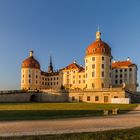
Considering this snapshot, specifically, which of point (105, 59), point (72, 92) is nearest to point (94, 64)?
point (105, 59)

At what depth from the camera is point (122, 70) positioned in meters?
99.2

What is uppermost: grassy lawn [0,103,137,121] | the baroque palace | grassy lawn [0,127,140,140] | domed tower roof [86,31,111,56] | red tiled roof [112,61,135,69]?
domed tower roof [86,31,111,56]

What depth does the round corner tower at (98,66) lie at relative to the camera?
7912 centimetres

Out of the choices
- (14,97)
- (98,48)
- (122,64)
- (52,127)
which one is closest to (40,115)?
(52,127)

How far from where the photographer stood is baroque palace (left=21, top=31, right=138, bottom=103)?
233 feet

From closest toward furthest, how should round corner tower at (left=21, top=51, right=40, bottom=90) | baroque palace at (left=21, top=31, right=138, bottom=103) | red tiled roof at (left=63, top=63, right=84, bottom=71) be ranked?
1. baroque palace at (left=21, top=31, right=138, bottom=103)
2. round corner tower at (left=21, top=51, right=40, bottom=90)
3. red tiled roof at (left=63, top=63, right=84, bottom=71)

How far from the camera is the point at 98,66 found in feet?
261

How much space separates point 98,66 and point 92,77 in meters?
3.60

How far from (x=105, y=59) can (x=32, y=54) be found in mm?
41126

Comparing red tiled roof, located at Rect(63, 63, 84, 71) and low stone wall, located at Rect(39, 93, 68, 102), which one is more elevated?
red tiled roof, located at Rect(63, 63, 84, 71)

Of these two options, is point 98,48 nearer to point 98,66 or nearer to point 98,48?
point 98,48

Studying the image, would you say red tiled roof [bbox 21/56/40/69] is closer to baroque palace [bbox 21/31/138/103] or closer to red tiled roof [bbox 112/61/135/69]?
baroque palace [bbox 21/31/138/103]

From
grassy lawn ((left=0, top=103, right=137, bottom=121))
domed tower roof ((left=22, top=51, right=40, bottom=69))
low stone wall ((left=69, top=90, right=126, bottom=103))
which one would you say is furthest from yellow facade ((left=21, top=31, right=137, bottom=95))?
grassy lawn ((left=0, top=103, right=137, bottom=121))

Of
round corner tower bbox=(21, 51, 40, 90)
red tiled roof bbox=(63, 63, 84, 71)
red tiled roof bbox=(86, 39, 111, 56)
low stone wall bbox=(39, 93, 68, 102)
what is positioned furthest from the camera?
red tiled roof bbox=(63, 63, 84, 71)
